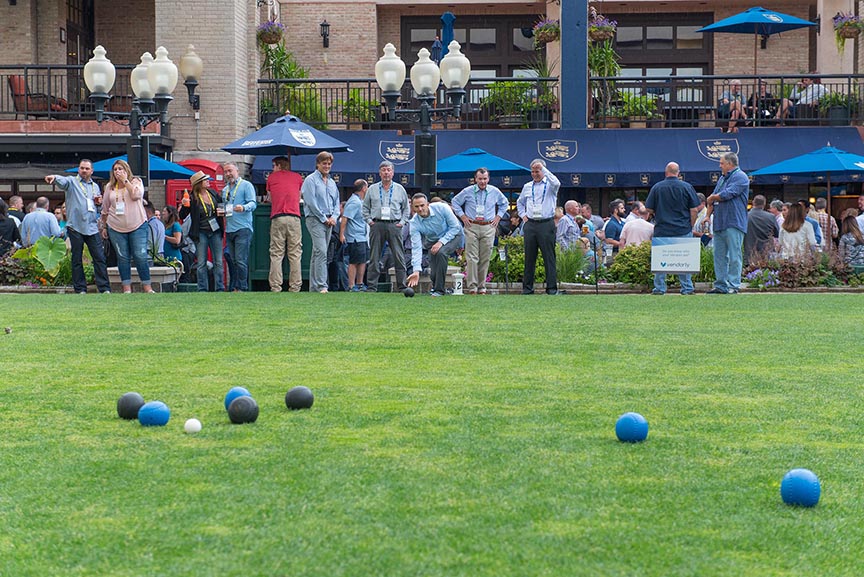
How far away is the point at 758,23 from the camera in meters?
27.5

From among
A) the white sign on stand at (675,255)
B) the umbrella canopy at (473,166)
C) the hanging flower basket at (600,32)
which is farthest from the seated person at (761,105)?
the white sign on stand at (675,255)

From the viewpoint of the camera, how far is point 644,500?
4121mm

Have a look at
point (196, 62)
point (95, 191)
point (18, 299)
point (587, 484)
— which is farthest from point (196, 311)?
point (196, 62)

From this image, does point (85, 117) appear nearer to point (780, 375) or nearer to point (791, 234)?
point (791, 234)

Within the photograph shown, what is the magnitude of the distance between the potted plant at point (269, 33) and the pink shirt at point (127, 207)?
1222 cm

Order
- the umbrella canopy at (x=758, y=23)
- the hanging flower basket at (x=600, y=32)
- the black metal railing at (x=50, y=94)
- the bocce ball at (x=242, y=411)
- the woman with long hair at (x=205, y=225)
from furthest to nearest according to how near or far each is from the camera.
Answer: the hanging flower basket at (x=600, y=32) → the umbrella canopy at (x=758, y=23) → the black metal railing at (x=50, y=94) → the woman with long hair at (x=205, y=225) → the bocce ball at (x=242, y=411)

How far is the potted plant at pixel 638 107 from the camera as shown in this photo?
2844 cm

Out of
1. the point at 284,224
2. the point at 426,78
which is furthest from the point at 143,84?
the point at 426,78

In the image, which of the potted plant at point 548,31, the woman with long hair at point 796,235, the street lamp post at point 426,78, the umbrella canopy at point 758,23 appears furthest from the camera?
the potted plant at point 548,31

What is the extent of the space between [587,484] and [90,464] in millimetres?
1999

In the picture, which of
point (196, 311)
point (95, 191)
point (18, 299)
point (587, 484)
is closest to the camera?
point (587, 484)

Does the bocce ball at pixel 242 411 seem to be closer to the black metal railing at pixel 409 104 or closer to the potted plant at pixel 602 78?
the black metal railing at pixel 409 104

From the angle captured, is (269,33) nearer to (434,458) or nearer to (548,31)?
(548,31)

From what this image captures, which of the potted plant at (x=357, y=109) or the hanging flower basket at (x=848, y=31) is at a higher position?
the hanging flower basket at (x=848, y=31)
